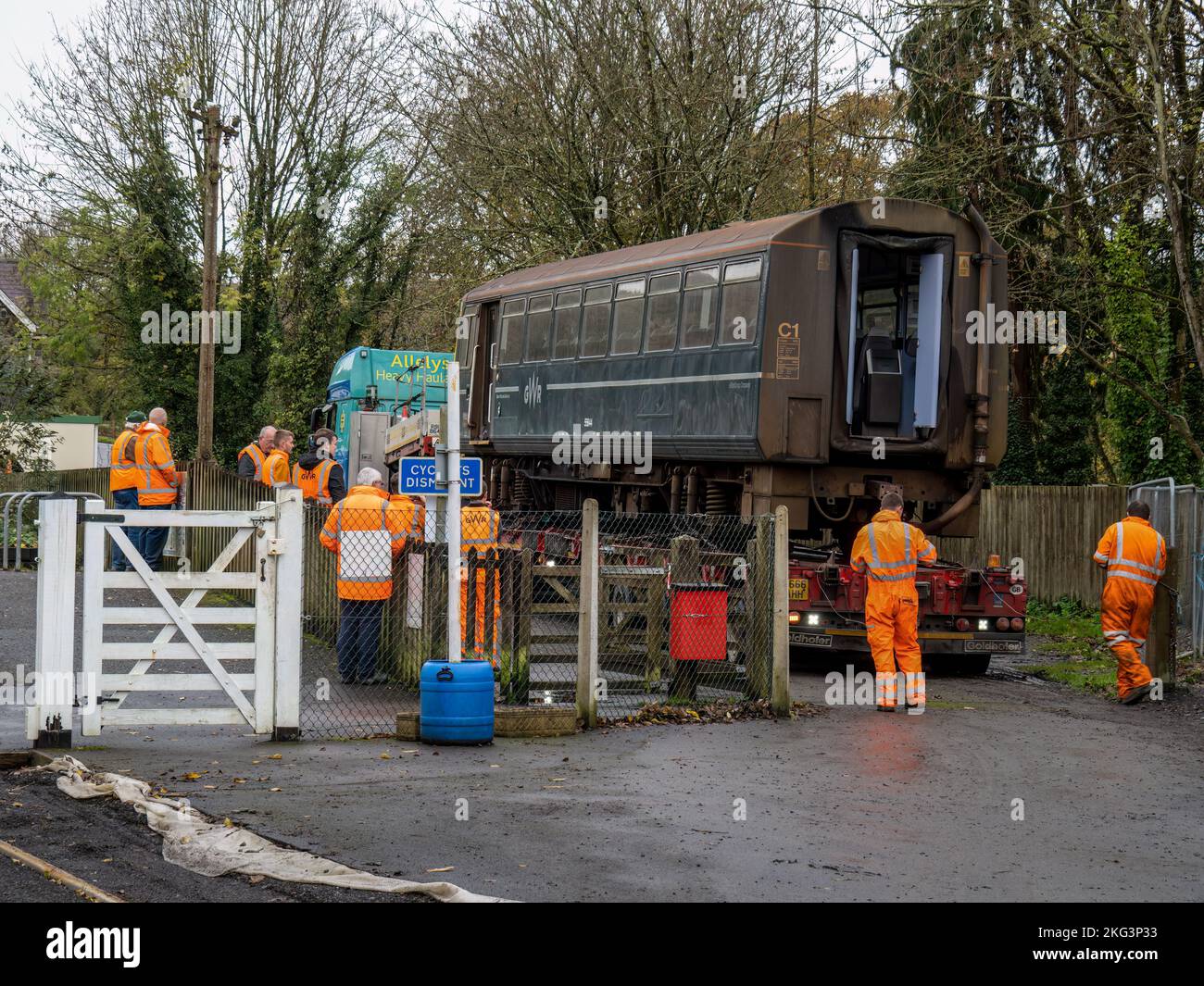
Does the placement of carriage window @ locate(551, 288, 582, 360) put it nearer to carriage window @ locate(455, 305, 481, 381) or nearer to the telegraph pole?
carriage window @ locate(455, 305, 481, 381)

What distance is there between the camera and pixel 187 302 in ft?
121

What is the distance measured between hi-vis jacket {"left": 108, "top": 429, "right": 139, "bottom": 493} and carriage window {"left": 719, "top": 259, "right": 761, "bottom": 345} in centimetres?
754

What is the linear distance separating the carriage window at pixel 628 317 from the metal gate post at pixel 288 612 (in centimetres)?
968

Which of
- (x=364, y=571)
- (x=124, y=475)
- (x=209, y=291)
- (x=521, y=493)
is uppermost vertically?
(x=209, y=291)

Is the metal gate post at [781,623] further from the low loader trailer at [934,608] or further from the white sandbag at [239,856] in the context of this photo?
the white sandbag at [239,856]

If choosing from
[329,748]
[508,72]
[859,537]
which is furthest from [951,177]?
[329,748]

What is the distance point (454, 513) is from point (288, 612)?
1.27 m

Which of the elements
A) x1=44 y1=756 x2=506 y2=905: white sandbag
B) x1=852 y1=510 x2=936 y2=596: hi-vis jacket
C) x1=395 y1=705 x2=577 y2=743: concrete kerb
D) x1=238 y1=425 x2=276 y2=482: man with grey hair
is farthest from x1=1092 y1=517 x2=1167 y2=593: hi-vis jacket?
x1=238 y1=425 x2=276 y2=482: man with grey hair

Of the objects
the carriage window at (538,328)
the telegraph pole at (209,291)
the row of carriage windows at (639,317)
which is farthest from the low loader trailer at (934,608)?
the telegraph pole at (209,291)

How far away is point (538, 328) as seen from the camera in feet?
76.0

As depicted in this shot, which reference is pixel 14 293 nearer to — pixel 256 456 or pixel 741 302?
pixel 256 456

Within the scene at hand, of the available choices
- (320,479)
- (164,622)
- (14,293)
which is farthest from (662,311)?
(14,293)

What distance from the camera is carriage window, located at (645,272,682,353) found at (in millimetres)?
19391

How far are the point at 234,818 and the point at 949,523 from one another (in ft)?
39.5
